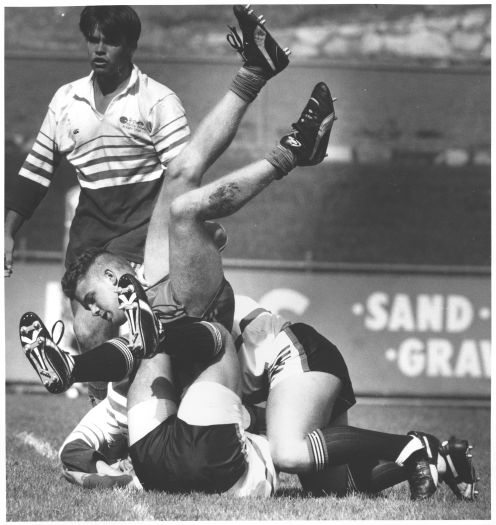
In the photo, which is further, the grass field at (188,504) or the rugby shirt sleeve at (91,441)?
the rugby shirt sleeve at (91,441)

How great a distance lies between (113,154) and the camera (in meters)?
4.58

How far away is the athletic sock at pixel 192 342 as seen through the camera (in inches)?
146

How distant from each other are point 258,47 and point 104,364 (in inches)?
51.5

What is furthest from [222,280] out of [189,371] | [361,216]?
[361,216]

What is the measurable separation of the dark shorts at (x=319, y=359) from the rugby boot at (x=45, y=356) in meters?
0.81

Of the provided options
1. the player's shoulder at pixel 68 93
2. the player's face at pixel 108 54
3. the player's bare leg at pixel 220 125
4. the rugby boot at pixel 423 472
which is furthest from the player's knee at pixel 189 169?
the rugby boot at pixel 423 472

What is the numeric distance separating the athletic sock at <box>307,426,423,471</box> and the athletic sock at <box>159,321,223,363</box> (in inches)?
18.5

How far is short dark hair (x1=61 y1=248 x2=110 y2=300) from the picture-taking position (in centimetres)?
416

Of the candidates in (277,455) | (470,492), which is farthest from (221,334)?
(470,492)

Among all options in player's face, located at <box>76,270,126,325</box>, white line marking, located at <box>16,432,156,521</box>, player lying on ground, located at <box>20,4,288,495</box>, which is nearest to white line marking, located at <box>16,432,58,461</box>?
white line marking, located at <box>16,432,156,521</box>

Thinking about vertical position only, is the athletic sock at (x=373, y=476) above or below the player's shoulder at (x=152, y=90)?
below

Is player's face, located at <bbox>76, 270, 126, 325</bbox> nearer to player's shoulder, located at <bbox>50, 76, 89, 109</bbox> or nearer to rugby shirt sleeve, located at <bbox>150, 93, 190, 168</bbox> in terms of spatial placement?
rugby shirt sleeve, located at <bbox>150, 93, 190, 168</bbox>

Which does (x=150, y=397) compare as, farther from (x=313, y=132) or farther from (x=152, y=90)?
(x=152, y=90)

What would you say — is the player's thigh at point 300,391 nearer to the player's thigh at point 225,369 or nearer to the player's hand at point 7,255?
the player's thigh at point 225,369
